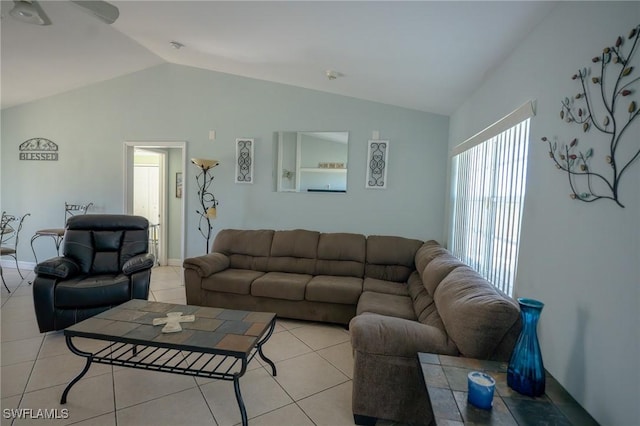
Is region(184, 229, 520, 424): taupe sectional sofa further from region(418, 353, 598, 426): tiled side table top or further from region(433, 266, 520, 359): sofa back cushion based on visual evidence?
region(418, 353, 598, 426): tiled side table top

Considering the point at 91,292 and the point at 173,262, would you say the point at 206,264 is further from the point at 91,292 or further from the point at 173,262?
the point at 173,262

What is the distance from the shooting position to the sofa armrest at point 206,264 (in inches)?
129

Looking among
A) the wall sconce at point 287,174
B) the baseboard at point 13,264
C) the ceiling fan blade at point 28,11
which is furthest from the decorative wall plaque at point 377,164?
the baseboard at point 13,264

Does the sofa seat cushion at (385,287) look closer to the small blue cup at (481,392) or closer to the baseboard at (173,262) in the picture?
the small blue cup at (481,392)

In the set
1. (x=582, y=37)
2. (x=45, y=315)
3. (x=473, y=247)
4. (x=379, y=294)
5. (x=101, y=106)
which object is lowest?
(x=45, y=315)

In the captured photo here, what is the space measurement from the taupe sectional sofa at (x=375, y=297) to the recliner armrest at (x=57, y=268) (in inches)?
40.6

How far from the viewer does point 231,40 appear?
3025 mm

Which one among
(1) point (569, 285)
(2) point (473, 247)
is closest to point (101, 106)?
(2) point (473, 247)

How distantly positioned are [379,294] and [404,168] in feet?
6.28

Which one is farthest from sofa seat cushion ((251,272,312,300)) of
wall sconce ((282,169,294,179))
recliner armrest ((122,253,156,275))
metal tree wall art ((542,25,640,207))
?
metal tree wall art ((542,25,640,207))

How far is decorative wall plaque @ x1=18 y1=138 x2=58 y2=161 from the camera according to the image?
194 inches

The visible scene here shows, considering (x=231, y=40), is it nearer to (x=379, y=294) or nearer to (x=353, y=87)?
(x=353, y=87)

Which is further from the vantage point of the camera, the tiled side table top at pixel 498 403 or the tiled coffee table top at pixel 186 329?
the tiled coffee table top at pixel 186 329

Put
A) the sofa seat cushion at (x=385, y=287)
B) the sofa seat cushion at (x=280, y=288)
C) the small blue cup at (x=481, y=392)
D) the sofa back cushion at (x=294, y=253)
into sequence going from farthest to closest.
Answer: the sofa back cushion at (x=294, y=253) < the sofa seat cushion at (x=280, y=288) < the sofa seat cushion at (x=385, y=287) < the small blue cup at (x=481, y=392)
